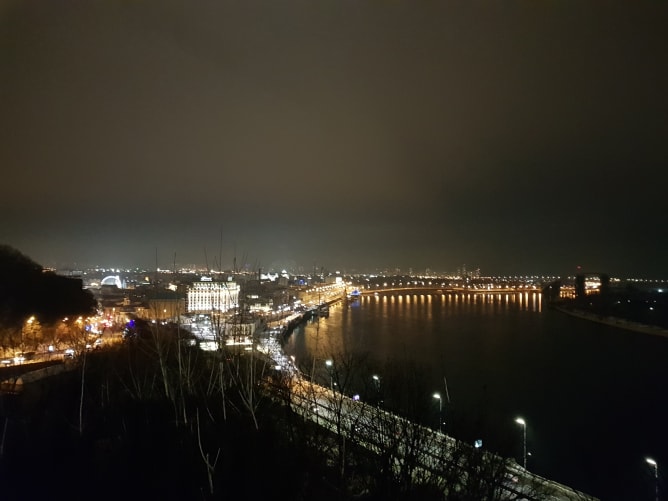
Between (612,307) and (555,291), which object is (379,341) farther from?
(555,291)

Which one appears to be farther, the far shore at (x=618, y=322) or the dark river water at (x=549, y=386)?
the far shore at (x=618, y=322)

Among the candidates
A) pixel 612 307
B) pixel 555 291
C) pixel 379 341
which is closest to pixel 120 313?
pixel 379 341

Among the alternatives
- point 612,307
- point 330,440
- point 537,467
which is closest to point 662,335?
point 612,307

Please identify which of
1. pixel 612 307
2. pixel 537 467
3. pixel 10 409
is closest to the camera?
pixel 10 409

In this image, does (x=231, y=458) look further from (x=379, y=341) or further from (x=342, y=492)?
(x=379, y=341)

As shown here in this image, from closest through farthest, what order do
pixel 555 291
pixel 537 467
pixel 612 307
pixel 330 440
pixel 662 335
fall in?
1. pixel 330 440
2. pixel 537 467
3. pixel 662 335
4. pixel 612 307
5. pixel 555 291

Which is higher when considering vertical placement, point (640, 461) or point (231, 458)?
point (231, 458)

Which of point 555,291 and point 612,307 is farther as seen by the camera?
point 555,291

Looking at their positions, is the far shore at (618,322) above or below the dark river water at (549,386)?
below
